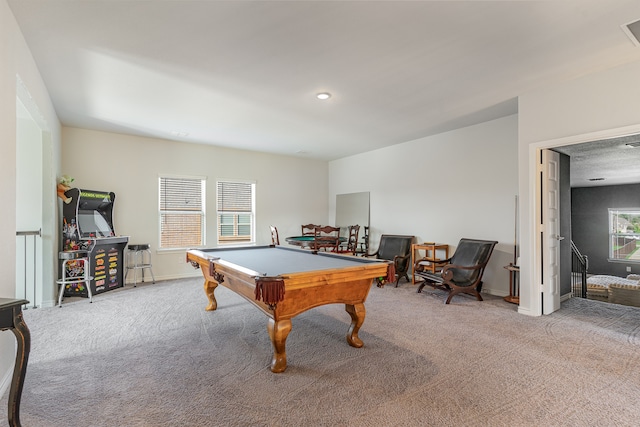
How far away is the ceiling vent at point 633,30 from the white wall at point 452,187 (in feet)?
6.33

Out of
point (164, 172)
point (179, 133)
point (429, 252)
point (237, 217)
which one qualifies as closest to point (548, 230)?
point (429, 252)

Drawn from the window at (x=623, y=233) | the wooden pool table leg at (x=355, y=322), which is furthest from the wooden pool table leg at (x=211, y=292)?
the window at (x=623, y=233)

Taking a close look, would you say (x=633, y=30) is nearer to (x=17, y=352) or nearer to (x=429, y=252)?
(x=429, y=252)

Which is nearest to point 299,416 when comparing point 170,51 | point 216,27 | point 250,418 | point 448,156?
point 250,418

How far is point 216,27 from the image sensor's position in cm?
248

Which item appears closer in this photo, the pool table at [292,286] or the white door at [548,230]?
the pool table at [292,286]

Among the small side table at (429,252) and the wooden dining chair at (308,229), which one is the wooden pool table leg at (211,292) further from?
the wooden dining chair at (308,229)

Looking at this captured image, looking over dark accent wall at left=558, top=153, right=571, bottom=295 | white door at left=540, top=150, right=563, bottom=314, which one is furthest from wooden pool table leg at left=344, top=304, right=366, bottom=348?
dark accent wall at left=558, top=153, right=571, bottom=295

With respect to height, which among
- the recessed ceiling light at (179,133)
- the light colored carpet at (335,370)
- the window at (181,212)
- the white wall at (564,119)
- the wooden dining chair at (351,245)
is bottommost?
the light colored carpet at (335,370)

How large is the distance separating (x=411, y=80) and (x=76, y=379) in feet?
13.1

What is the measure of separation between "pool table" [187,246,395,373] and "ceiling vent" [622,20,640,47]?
104 inches

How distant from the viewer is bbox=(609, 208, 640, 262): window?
31.3 ft

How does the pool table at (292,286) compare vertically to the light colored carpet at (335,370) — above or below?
above

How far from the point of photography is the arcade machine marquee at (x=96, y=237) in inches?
186
